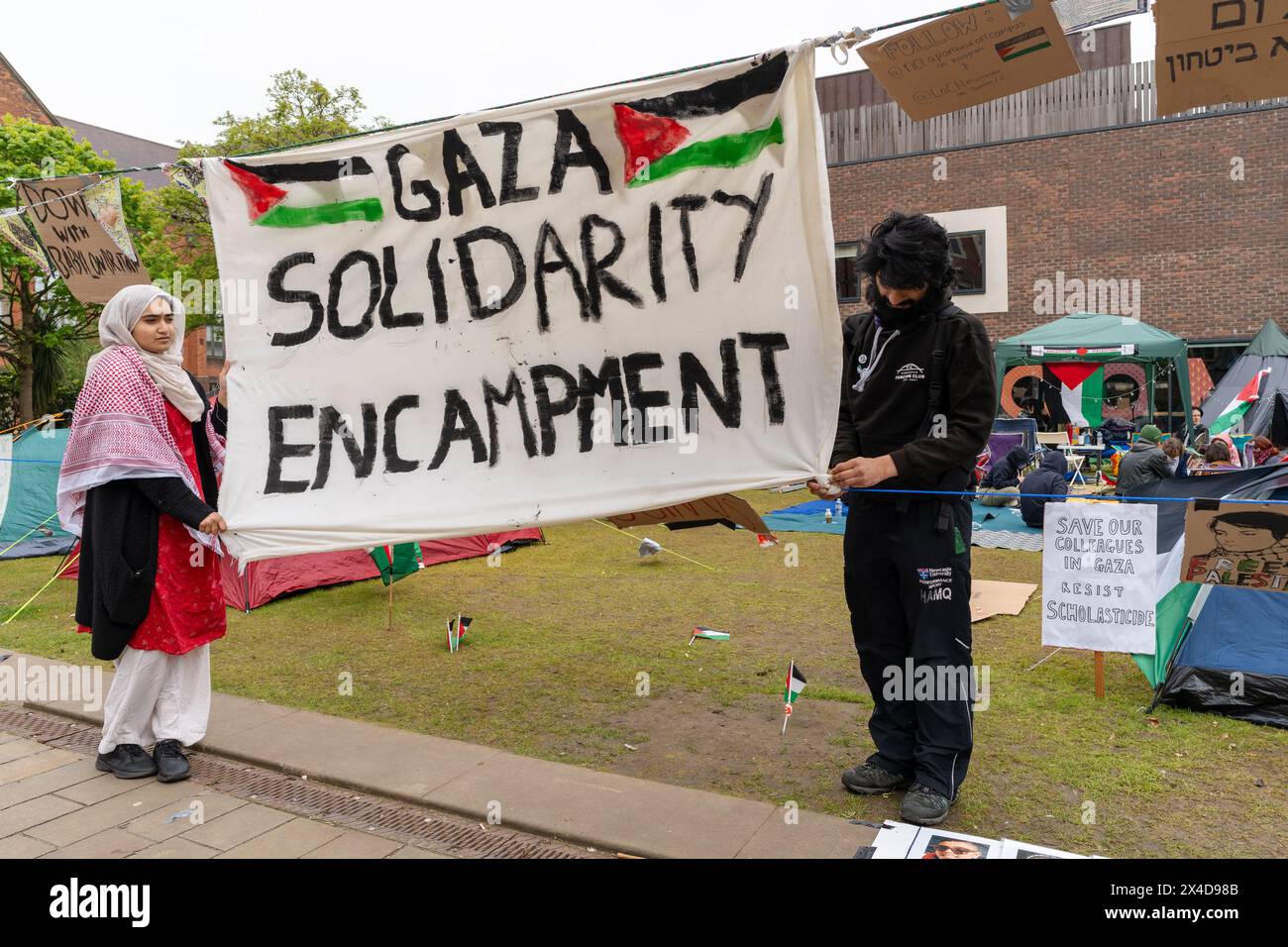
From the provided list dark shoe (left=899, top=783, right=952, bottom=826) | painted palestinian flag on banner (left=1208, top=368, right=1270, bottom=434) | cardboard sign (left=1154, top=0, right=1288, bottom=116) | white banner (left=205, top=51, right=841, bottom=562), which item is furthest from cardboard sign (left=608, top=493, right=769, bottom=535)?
painted palestinian flag on banner (left=1208, top=368, right=1270, bottom=434)

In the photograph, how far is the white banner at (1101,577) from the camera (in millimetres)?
4570

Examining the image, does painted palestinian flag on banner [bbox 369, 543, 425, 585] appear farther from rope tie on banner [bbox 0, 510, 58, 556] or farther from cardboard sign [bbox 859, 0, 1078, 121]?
rope tie on banner [bbox 0, 510, 58, 556]

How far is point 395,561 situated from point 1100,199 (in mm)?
19888

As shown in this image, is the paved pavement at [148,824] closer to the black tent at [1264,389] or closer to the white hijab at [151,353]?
the white hijab at [151,353]

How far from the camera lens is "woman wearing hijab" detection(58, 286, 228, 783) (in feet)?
12.3

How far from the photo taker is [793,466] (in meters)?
3.01

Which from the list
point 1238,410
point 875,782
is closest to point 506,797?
point 875,782

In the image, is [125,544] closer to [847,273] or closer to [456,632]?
[456,632]

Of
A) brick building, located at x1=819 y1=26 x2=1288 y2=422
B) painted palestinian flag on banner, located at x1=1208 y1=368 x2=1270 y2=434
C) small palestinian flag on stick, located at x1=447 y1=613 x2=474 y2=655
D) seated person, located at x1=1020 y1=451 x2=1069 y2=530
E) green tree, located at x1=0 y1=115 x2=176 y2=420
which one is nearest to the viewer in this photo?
small palestinian flag on stick, located at x1=447 y1=613 x2=474 y2=655

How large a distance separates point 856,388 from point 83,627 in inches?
139

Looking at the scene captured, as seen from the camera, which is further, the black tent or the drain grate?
the black tent

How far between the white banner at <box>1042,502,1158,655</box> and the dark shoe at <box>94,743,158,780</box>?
4381 millimetres

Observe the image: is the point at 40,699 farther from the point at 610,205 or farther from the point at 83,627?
the point at 610,205

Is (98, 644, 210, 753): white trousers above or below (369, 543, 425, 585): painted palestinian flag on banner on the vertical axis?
above
